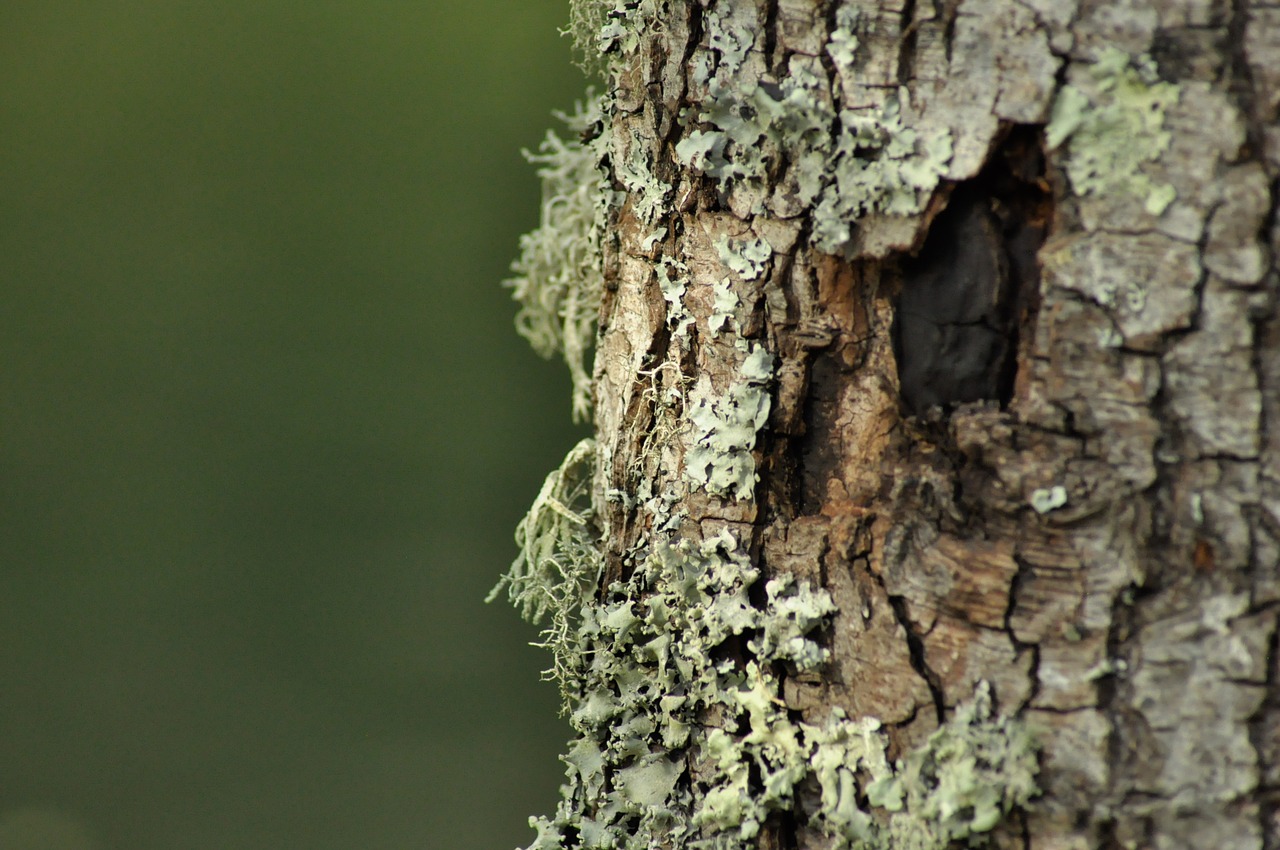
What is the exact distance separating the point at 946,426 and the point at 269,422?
1.02 metres

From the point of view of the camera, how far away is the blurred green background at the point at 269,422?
3.92 ft

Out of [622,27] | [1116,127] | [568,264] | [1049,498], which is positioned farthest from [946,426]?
[568,264]

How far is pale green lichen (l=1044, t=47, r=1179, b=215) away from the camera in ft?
1.56

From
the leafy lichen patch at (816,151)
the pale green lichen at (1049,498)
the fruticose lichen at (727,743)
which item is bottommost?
the fruticose lichen at (727,743)

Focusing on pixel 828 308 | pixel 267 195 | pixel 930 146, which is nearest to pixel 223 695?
pixel 267 195

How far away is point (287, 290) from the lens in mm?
1280

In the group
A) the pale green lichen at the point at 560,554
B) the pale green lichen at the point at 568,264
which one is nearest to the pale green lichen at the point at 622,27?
the pale green lichen at the point at 568,264

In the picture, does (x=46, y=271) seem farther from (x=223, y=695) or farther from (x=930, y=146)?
(x=930, y=146)

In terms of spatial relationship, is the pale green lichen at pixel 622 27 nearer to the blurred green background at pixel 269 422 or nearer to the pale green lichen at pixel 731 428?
the pale green lichen at pixel 731 428

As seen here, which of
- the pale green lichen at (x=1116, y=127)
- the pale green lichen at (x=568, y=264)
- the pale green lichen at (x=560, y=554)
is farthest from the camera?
the pale green lichen at (x=568, y=264)

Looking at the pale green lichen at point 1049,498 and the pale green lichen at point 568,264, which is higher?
the pale green lichen at point 568,264

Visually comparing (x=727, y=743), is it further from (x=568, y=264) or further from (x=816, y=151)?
(x=568, y=264)

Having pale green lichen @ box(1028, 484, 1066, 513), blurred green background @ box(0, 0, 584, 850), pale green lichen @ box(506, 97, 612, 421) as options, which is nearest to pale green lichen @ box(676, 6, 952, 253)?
Answer: pale green lichen @ box(1028, 484, 1066, 513)

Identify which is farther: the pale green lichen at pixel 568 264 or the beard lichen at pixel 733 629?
the pale green lichen at pixel 568 264
